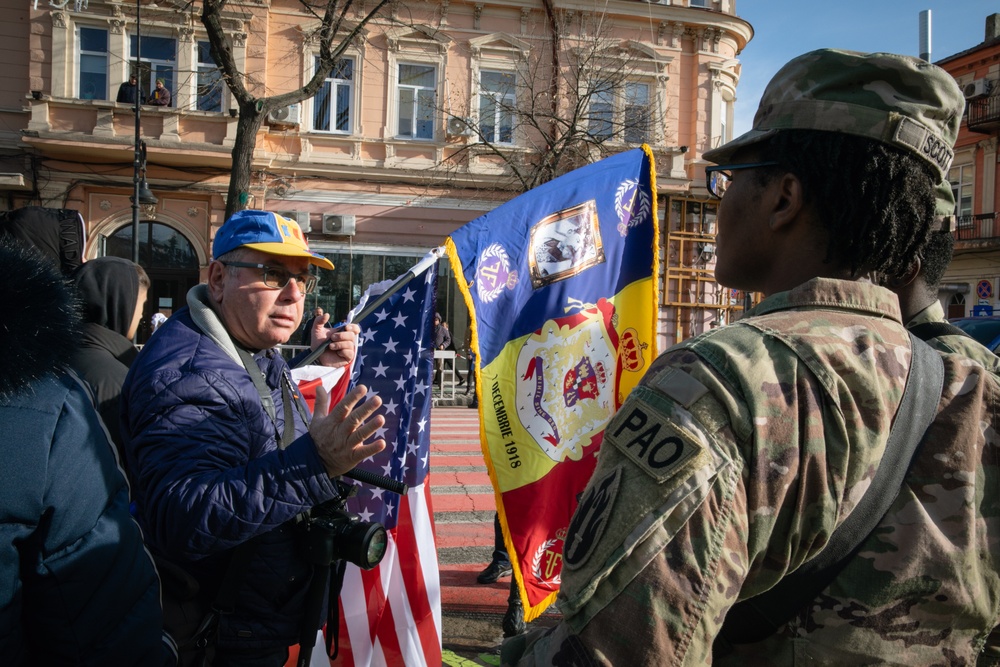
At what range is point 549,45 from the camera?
19094mm

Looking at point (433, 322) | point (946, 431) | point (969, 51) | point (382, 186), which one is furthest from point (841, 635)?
point (969, 51)

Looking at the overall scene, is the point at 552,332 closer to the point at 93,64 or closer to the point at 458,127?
the point at 458,127

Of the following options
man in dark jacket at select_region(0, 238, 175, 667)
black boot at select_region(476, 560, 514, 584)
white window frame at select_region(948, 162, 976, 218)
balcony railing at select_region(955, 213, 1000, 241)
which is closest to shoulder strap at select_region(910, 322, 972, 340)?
man in dark jacket at select_region(0, 238, 175, 667)

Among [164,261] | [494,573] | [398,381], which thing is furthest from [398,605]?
[164,261]

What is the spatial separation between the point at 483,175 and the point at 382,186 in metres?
2.61

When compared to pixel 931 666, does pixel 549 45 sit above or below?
above

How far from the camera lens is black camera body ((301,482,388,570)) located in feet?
6.77

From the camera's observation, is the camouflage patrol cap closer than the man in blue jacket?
Yes

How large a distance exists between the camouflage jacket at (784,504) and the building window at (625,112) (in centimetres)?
1859

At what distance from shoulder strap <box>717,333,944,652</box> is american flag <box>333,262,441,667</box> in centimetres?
222

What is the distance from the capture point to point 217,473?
1852 mm

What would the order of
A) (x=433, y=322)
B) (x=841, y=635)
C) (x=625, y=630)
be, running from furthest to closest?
(x=433, y=322) → (x=841, y=635) → (x=625, y=630)

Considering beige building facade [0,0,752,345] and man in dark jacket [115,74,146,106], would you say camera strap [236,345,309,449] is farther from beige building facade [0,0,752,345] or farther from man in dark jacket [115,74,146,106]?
man in dark jacket [115,74,146,106]

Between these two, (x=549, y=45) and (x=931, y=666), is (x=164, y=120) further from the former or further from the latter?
(x=931, y=666)
